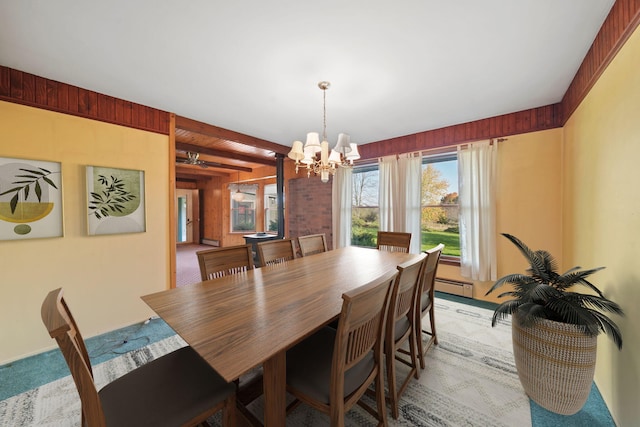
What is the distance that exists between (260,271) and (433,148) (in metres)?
2.97

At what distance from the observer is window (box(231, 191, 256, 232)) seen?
23.2 ft

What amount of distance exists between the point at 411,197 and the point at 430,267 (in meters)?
1.94

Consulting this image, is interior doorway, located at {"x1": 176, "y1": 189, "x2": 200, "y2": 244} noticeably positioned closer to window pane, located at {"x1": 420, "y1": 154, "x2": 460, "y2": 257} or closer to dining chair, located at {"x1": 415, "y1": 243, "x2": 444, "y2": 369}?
window pane, located at {"x1": 420, "y1": 154, "x2": 460, "y2": 257}

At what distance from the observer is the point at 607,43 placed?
4.81ft

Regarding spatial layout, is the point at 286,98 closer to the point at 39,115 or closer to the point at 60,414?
the point at 39,115

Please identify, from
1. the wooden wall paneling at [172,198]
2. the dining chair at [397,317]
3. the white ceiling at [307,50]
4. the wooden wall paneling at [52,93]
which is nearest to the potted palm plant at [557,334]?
the dining chair at [397,317]

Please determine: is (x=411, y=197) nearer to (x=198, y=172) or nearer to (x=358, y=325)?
(x=358, y=325)

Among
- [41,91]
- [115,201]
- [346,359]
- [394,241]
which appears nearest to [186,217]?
[115,201]

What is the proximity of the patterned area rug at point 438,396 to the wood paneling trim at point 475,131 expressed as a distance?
2.39 m

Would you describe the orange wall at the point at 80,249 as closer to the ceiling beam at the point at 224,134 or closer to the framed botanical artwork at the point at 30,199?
the framed botanical artwork at the point at 30,199

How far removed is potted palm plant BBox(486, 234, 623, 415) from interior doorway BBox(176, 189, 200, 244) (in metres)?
8.76

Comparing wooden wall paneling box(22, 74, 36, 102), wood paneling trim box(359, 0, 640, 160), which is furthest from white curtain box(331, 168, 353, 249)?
wooden wall paneling box(22, 74, 36, 102)

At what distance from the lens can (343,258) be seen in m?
2.43

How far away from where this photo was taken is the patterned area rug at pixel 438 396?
54.8 inches
